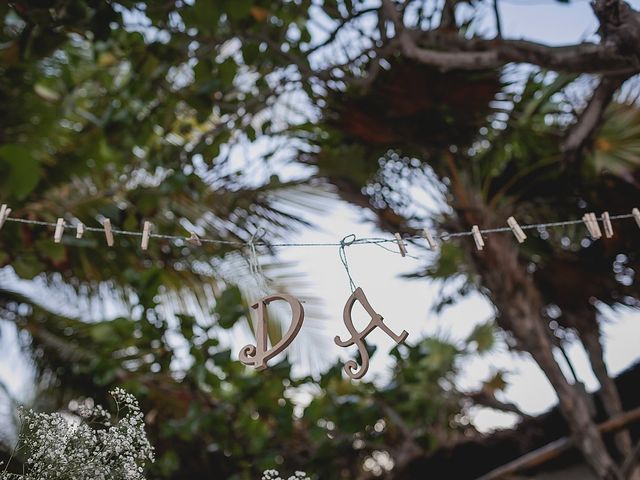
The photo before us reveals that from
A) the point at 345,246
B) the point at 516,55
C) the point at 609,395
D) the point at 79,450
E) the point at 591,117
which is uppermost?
the point at 516,55

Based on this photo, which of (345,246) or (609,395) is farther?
(609,395)

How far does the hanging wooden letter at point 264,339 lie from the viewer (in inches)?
46.8

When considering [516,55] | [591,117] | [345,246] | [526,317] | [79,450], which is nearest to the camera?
[79,450]

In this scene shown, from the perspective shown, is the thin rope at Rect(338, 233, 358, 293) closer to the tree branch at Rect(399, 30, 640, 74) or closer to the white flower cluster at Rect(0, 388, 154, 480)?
the white flower cluster at Rect(0, 388, 154, 480)

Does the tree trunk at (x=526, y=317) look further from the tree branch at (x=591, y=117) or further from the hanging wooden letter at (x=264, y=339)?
the hanging wooden letter at (x=264, y=339)

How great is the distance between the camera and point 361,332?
122 centimetres

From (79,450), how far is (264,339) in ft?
1.13

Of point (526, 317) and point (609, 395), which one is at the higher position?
point (526, 317)

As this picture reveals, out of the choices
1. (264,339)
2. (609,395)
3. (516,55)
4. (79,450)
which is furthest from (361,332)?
(609,395)

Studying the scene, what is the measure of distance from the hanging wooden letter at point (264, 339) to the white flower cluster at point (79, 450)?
21cm

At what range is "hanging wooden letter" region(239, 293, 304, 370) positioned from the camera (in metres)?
1.19

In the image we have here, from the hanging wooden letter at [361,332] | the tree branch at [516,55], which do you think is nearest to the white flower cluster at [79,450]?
the hanging wooden letter at [361,332]

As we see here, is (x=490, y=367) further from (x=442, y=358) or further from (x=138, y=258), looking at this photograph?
(x=138, y=258)

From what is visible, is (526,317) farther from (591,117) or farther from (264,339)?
(264,339)
